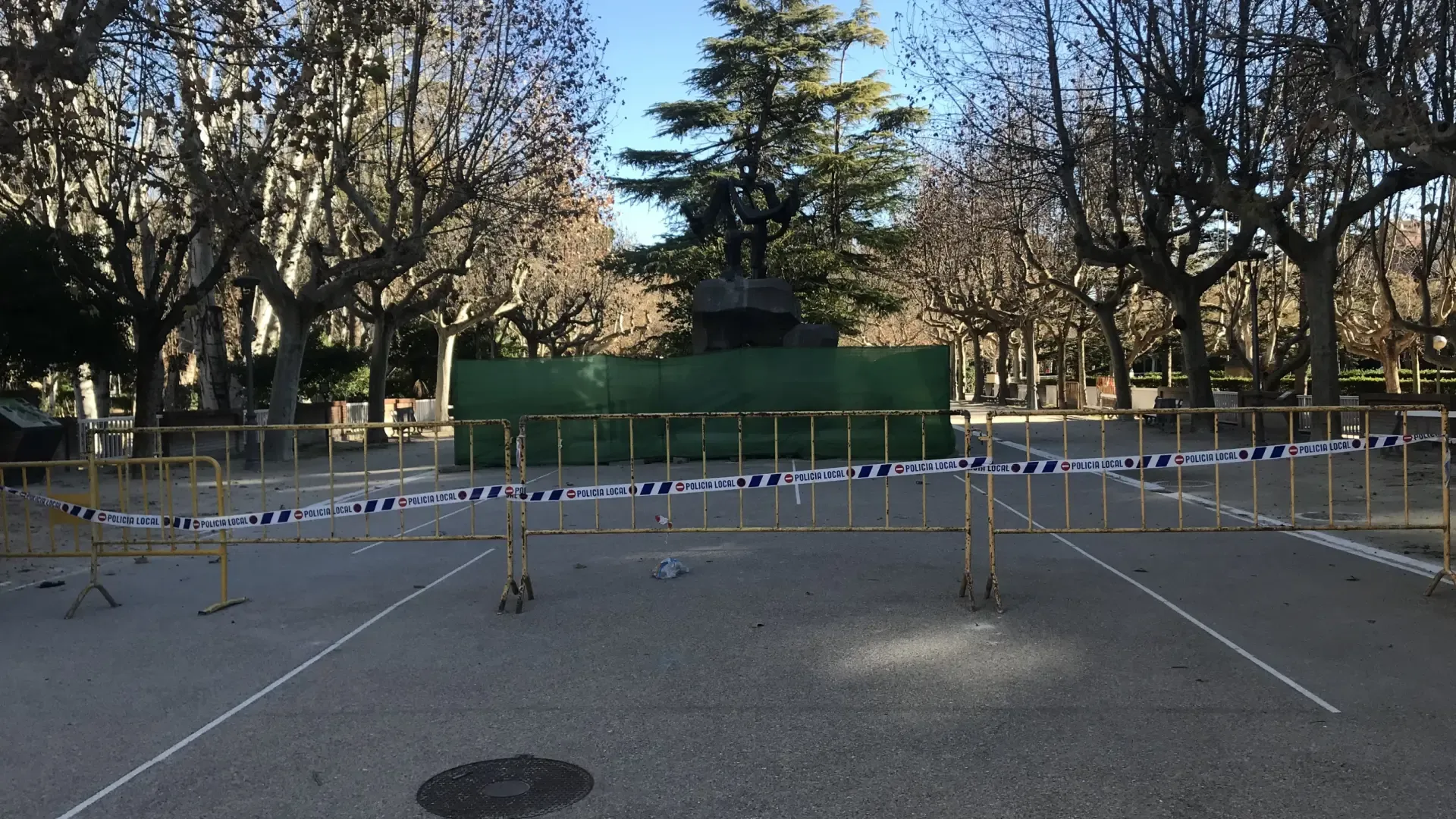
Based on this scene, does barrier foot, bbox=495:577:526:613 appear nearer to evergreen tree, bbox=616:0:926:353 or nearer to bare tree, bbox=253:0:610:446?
bare tree, bbox=253:0:610:446

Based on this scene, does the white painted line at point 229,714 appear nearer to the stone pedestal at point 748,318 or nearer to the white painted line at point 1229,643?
the white painted line at point 1229,643

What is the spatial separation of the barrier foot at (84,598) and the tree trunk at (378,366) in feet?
70.8

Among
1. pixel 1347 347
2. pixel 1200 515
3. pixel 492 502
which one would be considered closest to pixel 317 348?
pixel 492 502

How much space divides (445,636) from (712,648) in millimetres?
1782

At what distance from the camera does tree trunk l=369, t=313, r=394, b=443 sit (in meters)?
29.5

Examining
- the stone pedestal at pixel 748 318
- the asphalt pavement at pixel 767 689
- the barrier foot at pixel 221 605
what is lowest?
the asphalt pavement at pixel 767 689

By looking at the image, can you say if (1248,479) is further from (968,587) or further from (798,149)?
(798,149)

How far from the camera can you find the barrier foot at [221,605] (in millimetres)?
7841

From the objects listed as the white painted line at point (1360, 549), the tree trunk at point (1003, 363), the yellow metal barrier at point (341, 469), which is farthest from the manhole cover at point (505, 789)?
the tree trunk at point (1003, 363)

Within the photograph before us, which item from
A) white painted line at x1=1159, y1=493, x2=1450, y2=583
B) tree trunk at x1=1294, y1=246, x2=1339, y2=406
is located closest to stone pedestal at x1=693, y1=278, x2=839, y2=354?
tree trunk at x1=1294, y1=246, x2=1339, y2=406

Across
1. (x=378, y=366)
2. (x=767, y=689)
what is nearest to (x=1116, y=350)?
(x=378, y=366)

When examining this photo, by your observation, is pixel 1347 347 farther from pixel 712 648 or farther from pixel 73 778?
pixel 73 778

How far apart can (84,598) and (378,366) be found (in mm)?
22492

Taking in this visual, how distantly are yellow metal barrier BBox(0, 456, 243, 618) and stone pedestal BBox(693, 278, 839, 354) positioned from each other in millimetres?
10012
